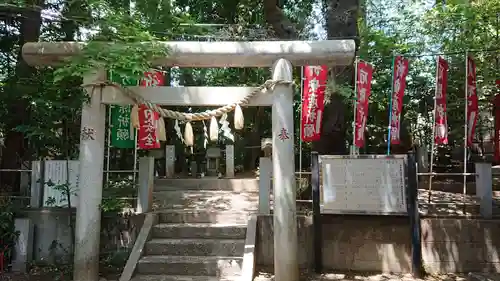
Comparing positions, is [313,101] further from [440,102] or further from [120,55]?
[120,55]

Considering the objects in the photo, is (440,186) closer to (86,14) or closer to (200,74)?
(200,74)

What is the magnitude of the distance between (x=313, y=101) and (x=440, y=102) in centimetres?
278

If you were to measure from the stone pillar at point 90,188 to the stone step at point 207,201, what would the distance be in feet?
6.87

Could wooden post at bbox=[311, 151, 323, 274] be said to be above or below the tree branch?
below

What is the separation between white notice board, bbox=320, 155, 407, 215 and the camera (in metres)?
6.31

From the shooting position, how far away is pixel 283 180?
5832mm

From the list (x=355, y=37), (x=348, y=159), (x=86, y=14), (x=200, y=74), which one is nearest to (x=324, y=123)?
(x=355, y=37)

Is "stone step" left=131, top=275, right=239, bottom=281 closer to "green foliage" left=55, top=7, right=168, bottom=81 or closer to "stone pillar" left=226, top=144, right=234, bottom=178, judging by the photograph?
"green foliage" left=55, top=7, right=168, bottom=81

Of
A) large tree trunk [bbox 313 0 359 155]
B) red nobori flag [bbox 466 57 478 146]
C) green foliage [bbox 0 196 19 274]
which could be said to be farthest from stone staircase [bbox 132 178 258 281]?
red nobori flag [bbox 466 57 478 146]

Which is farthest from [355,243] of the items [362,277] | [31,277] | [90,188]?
[31,277]

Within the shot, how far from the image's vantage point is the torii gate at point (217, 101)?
19.0 ft

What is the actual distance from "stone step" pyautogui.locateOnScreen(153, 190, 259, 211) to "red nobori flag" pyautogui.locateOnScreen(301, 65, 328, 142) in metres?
2.13

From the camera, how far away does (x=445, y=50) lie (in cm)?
1174

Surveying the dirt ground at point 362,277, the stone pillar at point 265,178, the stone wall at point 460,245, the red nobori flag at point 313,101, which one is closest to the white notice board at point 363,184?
the stone wall at point 460,245
